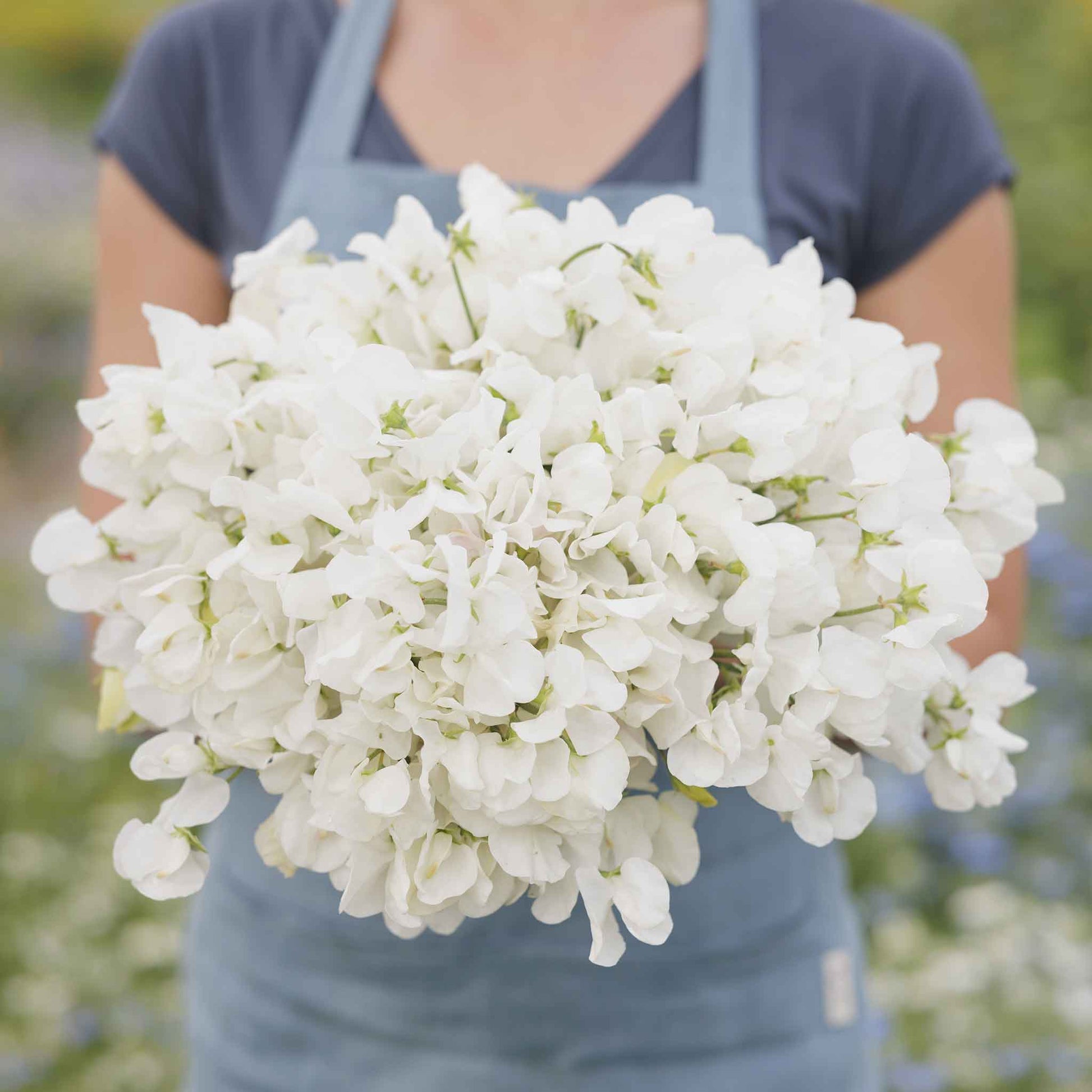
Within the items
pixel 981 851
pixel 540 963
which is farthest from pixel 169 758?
pixel 981 851

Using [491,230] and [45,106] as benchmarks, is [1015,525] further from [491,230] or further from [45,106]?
[45,106]

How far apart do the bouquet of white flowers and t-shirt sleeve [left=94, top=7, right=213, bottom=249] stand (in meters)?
0.52

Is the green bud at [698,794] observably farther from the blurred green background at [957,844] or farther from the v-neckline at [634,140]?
the blurred green background at [957,844]

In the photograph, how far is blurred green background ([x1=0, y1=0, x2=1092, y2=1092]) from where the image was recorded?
77.4 inches

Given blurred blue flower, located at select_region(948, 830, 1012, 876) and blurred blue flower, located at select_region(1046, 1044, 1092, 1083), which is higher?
blurred blue flower, located at select_region(1046, 1044, 1092, 1083)

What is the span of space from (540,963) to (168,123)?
34.5 inches

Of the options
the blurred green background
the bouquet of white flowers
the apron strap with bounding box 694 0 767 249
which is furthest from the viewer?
the blurred green background

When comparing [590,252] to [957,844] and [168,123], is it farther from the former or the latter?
[957,844]

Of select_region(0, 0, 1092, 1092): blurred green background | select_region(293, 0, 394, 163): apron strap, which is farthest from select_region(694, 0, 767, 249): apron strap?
select_region(0, 0, 1092, 1092): blurred green background

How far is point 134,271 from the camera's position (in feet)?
3.87

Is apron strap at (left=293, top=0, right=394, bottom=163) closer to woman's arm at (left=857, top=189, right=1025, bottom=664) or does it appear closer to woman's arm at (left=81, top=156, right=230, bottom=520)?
woman's arm at (left=81, top=156, right=230, bottom=520)

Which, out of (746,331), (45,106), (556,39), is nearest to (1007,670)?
(746,331)

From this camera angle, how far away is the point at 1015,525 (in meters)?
0.73

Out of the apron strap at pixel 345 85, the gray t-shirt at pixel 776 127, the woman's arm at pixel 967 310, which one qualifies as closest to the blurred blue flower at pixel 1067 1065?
the woman's arm at pixel 967 310
